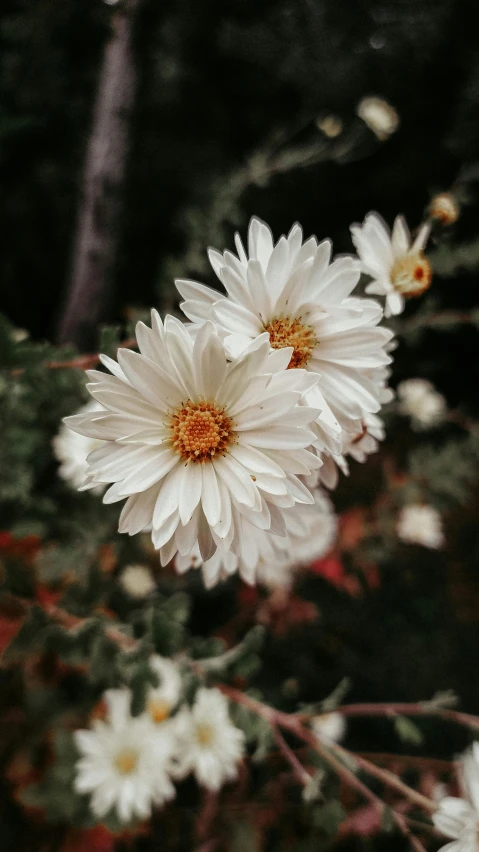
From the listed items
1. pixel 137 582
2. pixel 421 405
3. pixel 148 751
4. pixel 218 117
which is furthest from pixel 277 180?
pixel 148 751

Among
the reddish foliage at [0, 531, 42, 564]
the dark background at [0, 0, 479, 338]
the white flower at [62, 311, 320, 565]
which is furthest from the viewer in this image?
the dark background at [0, 0, 479, 338]

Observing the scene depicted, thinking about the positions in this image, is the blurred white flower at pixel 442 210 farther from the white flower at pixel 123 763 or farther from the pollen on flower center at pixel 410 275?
the white flower at pixel 123 763

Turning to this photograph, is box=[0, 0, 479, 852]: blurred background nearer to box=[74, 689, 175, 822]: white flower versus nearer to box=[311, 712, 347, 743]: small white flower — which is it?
box=[311, 712, 347, 743]: small white flower

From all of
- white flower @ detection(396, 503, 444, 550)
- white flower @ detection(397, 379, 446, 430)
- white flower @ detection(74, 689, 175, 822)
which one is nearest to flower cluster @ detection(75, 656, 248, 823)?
white flower @ detection(74, 689, 175, 822)

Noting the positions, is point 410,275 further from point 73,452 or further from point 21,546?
Result: point 21,546

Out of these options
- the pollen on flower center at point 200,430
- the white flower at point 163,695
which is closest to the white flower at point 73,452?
the white flower at point 163,695

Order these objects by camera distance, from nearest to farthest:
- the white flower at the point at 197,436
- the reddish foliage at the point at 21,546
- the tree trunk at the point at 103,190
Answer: the white flower at the point at 197,436 → the reddish foliage at the point at 21,546 → the tree trunk at the point at 103,190
